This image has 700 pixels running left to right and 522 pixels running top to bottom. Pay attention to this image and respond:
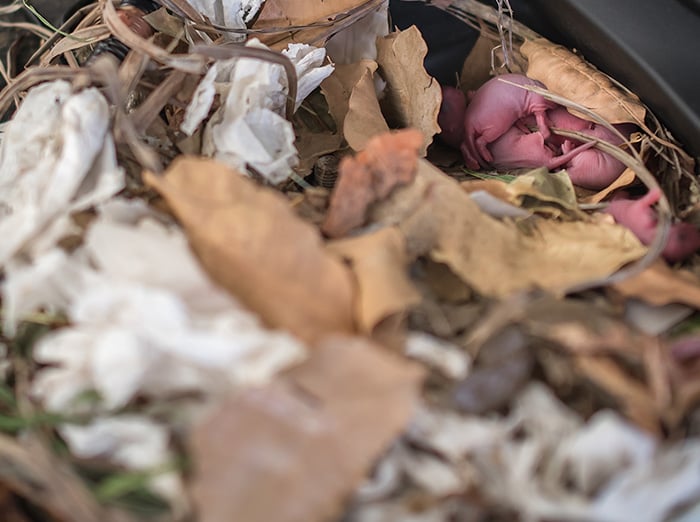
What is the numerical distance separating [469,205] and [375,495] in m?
0.24

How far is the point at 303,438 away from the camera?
1.27ft

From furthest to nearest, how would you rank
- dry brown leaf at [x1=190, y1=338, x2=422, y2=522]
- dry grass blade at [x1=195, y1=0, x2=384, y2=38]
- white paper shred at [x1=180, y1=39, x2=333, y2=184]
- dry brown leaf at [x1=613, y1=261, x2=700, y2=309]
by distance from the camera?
dry grass blade at [x1=195, y1=0, x2=384, y2=38], white paper shred at [x1=180, y1=39, x2=333, y2=184], dry brown leaf at [x1=613, y1=261, x2=700, y2=309], dry brown leaf at [x1=190, y1=338, x2=422, y2=522]

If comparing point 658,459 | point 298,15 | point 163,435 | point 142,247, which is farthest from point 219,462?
point 298,15

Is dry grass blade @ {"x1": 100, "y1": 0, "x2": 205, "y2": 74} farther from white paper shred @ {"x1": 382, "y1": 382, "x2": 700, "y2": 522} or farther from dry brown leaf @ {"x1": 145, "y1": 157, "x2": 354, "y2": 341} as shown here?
white paper shred @ {"x1": 382, "y1": 382, "x2": 700, "y2": 522}

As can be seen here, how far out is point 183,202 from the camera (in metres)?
0.46

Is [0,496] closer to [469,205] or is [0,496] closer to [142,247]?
[142,247]

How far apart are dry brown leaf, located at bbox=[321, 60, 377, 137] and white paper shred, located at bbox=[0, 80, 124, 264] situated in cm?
25

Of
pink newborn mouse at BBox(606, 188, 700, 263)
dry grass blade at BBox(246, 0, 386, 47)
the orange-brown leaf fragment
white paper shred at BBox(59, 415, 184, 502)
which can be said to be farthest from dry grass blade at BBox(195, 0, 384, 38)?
white paper shred at BBox(59, 415, 184, 502)

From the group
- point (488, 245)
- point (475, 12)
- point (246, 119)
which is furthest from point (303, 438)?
point (475, 12)

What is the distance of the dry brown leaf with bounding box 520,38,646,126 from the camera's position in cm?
68

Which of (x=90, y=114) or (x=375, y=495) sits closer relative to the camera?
(x=375, y=495)

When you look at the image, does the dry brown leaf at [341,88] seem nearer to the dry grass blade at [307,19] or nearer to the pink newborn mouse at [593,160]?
the dry grass blade at [307,19]

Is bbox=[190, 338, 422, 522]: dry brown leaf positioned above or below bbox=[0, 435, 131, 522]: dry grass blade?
above

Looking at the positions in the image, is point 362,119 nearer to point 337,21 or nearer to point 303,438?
point 337,21
